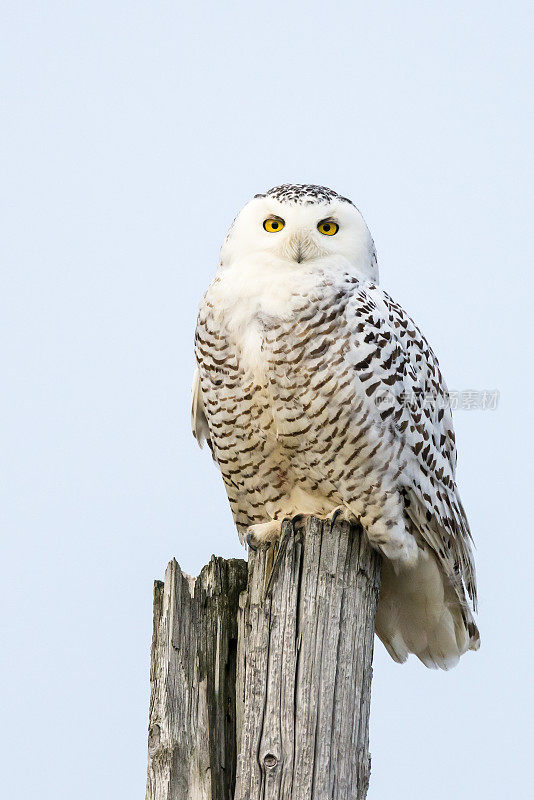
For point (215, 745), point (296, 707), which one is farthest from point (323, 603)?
point (215, 745)

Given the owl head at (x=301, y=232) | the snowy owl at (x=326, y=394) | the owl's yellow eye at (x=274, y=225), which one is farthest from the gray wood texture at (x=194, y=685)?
the owl's yellow eye at (x=274, y=225)

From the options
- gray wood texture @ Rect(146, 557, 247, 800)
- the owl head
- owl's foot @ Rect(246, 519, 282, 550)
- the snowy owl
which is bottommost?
gray wood texture @ Rect(146, 557, 247, 800)

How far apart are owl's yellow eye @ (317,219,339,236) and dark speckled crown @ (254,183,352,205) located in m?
0.09

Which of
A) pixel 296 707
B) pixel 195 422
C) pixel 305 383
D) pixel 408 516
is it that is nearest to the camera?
pixel 296 707

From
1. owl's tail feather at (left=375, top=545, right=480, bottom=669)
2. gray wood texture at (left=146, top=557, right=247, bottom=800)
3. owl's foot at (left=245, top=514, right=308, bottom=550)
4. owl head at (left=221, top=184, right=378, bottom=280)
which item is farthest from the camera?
owl's tail feather at (left=375, top=545, right=480, bottom=669)

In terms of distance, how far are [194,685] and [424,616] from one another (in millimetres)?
1521

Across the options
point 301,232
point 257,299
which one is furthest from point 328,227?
point 257,299

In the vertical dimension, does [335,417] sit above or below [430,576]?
above

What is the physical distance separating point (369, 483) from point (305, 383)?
0.49m

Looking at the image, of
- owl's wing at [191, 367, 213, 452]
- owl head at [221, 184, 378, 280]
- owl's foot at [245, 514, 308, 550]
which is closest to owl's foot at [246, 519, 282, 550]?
owl's foot at [245, 514, 308, 550]

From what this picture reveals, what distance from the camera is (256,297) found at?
14.3 ft

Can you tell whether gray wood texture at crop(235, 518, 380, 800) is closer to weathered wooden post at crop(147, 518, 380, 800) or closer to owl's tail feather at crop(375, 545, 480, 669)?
weathered wooden post at crop(147, 518, 380, 800)

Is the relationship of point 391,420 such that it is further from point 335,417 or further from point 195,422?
point 195,422

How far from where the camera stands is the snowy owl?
4.25 meters
